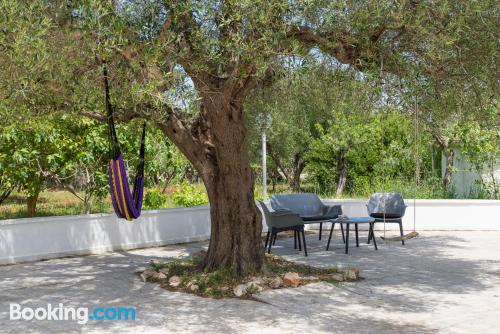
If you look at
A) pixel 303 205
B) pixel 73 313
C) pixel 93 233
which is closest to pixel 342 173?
pixel 303 205

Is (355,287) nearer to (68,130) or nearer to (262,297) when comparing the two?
(262,297)

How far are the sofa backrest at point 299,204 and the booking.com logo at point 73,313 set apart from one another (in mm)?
6024

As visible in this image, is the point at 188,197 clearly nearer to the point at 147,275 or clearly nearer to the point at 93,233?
the point at 93,233

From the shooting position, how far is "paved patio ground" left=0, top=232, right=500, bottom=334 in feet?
20.2

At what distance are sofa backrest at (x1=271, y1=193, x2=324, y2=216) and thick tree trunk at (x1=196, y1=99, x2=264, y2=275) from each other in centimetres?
402

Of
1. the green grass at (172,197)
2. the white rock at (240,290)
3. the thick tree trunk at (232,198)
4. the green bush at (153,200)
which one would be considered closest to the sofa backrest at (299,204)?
the green grass at (172,197)

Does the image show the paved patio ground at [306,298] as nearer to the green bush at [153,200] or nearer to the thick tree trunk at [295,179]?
the green bush at [153,200]

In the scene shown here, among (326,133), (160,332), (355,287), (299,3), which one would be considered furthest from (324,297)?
(326,133)

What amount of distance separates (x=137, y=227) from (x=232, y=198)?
4.32 metres

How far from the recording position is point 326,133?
22.0 m

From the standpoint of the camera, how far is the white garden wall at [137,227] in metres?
10.6

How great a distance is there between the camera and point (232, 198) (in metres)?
8.45

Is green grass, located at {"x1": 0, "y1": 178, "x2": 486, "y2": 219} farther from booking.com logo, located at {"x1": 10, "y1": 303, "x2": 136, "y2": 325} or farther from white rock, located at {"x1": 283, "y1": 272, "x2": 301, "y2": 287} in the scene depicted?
booking.com logo, located at {"x1": 10, "y1": 303, "x2": 136, "y2": 325}

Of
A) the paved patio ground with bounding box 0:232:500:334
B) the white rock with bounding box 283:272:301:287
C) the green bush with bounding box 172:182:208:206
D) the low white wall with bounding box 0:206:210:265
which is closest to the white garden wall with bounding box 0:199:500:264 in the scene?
the low white wall with bounding box 0:206:210:265
